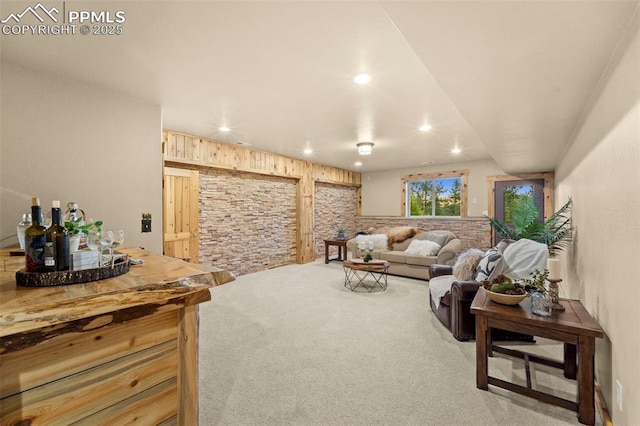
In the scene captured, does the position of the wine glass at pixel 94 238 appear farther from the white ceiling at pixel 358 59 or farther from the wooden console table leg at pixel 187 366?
the white ceiling at pixel 358 59

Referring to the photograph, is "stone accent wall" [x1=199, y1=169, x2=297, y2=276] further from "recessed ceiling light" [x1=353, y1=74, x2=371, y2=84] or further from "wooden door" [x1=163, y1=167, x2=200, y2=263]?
"recessed ceiling light" [x1=353, y1=74, x2=371, y2=84]

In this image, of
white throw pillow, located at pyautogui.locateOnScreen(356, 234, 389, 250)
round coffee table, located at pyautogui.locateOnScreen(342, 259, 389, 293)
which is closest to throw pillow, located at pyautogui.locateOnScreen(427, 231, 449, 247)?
white throw pillow, located at pyautogui.locateOnScreen(356, 234, 389, 250)

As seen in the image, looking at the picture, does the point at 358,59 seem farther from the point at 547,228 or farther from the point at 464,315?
the point at 547,228

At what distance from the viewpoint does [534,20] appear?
47.4 inches

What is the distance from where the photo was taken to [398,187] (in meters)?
7.64

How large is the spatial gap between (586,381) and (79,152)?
407cm

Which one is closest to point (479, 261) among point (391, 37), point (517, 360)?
point (517, 360)

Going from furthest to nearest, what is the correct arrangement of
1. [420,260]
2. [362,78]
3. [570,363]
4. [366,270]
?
[420,260]
[366,270]
[362,78]
[570,363]

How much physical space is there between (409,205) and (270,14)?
662cm

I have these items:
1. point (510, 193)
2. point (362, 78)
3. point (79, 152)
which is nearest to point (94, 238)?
point (79, 152)

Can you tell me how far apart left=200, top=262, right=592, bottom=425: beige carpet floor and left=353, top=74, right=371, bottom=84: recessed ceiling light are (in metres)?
2.42

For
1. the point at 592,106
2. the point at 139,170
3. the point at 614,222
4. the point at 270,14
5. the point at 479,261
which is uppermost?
the point at 270,14

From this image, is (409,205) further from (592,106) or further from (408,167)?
(592,106)

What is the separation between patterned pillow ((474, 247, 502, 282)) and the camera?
9.41 feet
